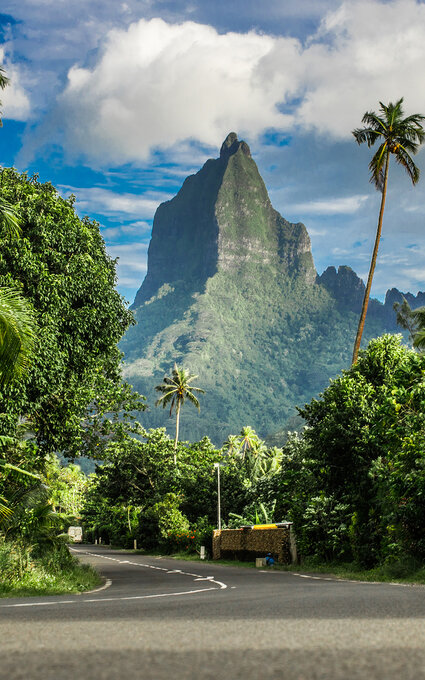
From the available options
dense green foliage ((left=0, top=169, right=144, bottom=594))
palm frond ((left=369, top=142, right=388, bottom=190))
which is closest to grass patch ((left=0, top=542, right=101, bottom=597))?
dense green foliage ((left=0, top=169, right=144, bottom=594))

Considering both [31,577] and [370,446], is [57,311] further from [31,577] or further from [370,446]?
[370,446]

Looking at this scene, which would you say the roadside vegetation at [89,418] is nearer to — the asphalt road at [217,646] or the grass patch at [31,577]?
the grass patch at [31,577]

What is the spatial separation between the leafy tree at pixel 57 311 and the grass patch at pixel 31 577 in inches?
123

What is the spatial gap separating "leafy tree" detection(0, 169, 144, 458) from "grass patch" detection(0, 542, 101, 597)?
314 centimetres

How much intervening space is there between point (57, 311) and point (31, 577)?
720 centimetres

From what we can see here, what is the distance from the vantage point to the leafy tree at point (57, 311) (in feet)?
61.2

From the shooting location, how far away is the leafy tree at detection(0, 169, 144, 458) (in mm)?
18656

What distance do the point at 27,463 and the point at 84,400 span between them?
338 cm

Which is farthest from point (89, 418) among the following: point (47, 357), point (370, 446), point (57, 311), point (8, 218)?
point (8, 218)

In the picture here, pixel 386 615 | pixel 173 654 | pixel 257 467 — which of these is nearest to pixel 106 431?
pixel 386 615

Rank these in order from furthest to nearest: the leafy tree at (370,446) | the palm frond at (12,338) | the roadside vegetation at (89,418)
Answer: the leafy tree at (370,446) → the roadside vegetation at (89,418) → the palm frond at (12,338)

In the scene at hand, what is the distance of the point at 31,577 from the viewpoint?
666 inches

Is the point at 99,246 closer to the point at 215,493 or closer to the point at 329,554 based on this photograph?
the point at 329,554

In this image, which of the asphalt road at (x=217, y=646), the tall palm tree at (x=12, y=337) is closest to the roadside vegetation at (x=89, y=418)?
the tall palm tree at (x=12, y=337)
